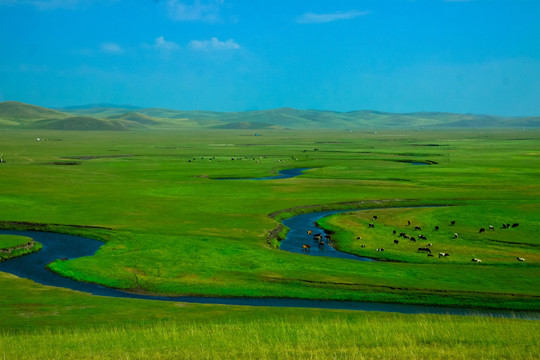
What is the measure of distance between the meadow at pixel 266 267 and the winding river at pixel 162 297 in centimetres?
76

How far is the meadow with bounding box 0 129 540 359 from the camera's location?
74.5ft

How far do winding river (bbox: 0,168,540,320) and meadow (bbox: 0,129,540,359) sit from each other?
30.0 inches

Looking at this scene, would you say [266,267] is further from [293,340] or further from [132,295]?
[293,340]

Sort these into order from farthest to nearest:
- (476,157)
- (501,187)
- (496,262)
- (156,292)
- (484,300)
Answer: (476,157)
(501,187)
(496,262)
(156,292)
(484,300)

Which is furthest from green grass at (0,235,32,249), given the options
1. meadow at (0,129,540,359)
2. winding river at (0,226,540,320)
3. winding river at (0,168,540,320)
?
meadow at (0,129,540,359)

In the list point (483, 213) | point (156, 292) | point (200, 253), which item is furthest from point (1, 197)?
point (483, 213)

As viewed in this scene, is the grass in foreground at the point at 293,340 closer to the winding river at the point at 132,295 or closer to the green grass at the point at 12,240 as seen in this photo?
the winding river at the point at 132,295

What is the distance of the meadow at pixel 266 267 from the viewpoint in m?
22.7

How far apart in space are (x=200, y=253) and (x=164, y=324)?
16.2 meters

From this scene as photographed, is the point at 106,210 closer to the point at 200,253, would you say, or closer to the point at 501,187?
the point at 200,253

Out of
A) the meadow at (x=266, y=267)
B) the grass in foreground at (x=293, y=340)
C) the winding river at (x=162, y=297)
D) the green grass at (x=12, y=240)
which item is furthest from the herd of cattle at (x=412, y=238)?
the green grass at (x=12, y=240)

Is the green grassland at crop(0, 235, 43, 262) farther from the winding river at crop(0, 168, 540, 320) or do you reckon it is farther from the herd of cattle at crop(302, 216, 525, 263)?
the herd of cattle at crop(302, 216, 525, 263)

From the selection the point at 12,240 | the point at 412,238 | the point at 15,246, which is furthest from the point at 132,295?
the point at 412,238

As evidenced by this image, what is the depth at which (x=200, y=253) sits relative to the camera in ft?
143
